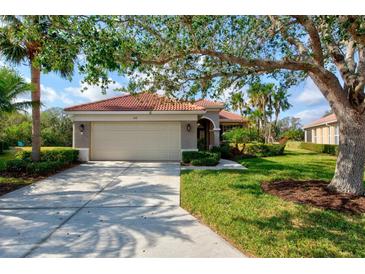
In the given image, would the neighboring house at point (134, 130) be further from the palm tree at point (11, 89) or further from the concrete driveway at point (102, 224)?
the concrete driveway at point (102, 224)

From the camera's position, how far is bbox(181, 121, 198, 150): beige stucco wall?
15.5m

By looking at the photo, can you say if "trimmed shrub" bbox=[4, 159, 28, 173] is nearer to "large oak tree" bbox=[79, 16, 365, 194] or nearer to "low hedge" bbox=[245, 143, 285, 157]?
"large oak tree" bbox=[79, 16, 365, 194]

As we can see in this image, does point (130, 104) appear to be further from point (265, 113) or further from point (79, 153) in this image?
point (265, 113)

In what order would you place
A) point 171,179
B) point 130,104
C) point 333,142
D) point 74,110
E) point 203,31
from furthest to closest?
point 333,142, point 130,104, point 74,110, point 171,179, point 203,31

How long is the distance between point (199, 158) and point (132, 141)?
15.4 ft

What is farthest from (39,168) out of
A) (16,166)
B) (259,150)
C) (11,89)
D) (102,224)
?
(259,150)

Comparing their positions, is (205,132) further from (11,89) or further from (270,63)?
(270,63)

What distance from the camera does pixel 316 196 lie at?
6398mm

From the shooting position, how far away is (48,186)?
8656 mm

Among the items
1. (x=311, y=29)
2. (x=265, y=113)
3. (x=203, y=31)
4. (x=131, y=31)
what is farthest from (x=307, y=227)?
(x=265, y=113)

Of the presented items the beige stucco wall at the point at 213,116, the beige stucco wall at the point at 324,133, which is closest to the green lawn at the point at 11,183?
the beige stucco wall at the point at 213,116

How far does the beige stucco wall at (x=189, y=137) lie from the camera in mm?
15461

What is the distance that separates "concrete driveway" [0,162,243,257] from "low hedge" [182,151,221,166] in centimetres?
466
